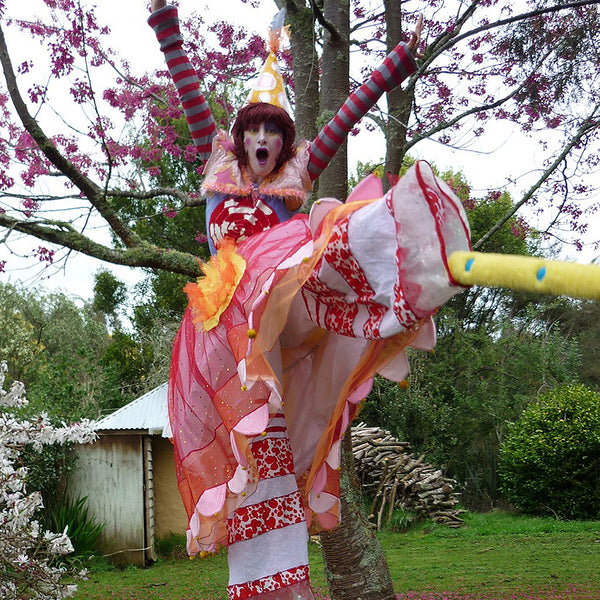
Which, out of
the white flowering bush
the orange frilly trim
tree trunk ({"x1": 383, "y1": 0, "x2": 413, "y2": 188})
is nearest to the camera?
the orange frilly trim

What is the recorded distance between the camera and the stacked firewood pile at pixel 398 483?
9.16 metres

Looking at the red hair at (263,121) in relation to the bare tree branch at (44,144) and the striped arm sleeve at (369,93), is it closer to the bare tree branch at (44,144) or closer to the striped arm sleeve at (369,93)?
the striped arm sleeve at (369,93)

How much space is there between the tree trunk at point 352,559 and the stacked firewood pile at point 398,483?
5.51 m

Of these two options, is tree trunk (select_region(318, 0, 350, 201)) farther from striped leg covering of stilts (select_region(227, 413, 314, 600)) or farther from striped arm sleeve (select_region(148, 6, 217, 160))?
striped leg covering of stilts (select_region(227, 413, 314, 600))

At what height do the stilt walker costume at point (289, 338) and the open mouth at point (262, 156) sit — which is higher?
the open mouth at point (262, 156)

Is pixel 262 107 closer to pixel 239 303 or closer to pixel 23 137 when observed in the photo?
pixel 239 303

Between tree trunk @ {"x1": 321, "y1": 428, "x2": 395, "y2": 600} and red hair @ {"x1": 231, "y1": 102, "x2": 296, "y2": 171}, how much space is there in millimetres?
1667

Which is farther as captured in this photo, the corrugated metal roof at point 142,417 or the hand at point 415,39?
the corrugated metal roof at point 142,417

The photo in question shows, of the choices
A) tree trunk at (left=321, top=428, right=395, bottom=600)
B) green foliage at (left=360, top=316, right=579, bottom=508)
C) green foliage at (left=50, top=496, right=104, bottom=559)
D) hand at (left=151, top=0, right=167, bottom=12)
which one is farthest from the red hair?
green foliage at (left=360, top=316, right=579, bottom=508)

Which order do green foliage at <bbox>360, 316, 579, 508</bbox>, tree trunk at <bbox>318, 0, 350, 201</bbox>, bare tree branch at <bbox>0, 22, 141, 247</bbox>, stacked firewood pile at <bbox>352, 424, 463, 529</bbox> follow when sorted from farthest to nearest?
green foliage at <bbox>360, 316, 579, 508</bbox> → stacked firewood pile at <bbox>352, 424, 463, 529</bbox> → tree trunk at <bbox>318, 0, 350, 201</bbox> → bare tree branch at <bbox>0, 22, 141, 247</bbox>

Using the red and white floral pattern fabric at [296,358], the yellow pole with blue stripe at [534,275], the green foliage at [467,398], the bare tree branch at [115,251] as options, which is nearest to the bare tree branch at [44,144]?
the bare tree branch at [115,251]

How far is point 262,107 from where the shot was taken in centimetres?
227

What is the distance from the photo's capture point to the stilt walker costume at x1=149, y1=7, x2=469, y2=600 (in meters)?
1.45

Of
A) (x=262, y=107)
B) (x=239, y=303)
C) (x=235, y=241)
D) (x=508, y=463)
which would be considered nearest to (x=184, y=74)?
(x=262, y=107)
